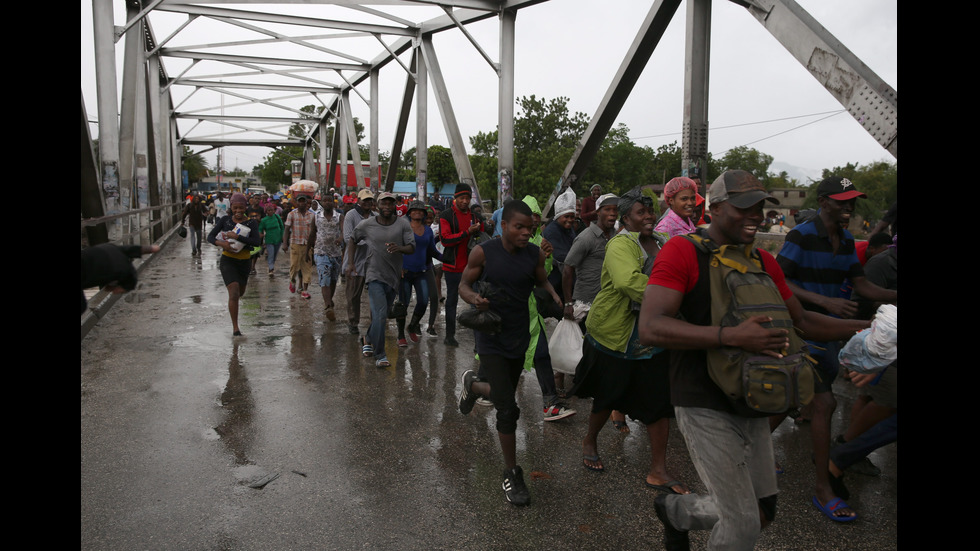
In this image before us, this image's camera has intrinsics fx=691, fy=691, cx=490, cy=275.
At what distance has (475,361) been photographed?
7.40m

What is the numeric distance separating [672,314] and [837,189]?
2.18 meters

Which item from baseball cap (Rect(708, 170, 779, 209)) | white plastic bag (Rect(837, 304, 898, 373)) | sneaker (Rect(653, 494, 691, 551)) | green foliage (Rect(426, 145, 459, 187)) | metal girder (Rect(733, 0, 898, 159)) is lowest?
sneaker (Rect(653, 494, 691, 551))

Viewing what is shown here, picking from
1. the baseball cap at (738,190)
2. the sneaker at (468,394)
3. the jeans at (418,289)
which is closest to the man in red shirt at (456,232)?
the jeans at (418,289)

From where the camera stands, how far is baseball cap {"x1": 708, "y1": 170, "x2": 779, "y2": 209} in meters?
2.67

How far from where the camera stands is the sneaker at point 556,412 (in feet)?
18.0

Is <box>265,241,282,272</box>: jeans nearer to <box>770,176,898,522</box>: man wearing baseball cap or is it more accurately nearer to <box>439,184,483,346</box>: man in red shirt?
<box>439,184,483,346</box>: man in red shirt

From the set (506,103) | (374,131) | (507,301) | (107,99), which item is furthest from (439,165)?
(507,301)

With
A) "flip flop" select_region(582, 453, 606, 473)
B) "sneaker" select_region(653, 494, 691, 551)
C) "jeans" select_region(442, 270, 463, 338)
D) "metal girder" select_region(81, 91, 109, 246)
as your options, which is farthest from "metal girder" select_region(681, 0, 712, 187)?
"metal girder" select_region(81, 91, 109, 246)

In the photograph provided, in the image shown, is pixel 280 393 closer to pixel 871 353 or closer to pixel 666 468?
pixel 666 468

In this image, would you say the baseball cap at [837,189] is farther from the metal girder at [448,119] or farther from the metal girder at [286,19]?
the metal girder at [286,19]

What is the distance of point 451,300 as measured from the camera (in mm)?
8438

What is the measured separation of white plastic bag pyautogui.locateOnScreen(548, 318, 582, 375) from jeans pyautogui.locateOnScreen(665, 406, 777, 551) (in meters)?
2.61
